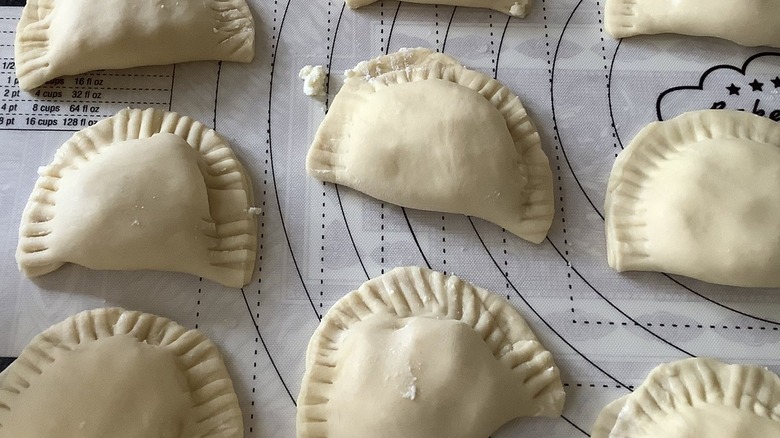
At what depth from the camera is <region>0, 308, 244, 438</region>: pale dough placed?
89 cm

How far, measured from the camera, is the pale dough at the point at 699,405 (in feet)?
3.02

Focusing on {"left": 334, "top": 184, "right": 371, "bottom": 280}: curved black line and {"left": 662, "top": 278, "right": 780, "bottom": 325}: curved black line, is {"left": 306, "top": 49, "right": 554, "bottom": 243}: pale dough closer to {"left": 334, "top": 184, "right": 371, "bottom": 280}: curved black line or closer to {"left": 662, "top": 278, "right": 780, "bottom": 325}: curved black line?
{"left": 334, "top": 184, "right": 371, "bottom": 280}: curved black line

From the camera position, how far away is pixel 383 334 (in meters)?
0.96

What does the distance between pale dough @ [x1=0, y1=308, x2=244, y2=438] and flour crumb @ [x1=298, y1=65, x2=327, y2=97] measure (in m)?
0.42

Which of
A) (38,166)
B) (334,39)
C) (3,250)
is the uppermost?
(334,39)

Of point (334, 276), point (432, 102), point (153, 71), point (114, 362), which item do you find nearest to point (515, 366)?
point (334, 276)

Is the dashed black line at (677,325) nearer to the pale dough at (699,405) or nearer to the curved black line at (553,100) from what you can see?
the pale dough at (699,405)

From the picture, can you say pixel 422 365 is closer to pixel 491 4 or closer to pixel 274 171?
pixel 274 171

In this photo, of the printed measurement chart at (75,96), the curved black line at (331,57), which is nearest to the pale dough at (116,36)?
the printed measurement chart at (75,96)

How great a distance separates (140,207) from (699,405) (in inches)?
32.8

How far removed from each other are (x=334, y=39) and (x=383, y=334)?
523 mm

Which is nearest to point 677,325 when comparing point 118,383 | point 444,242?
point 444,242

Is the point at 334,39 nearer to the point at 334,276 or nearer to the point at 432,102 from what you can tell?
the point at 432,102

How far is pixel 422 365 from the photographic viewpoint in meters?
0.92
